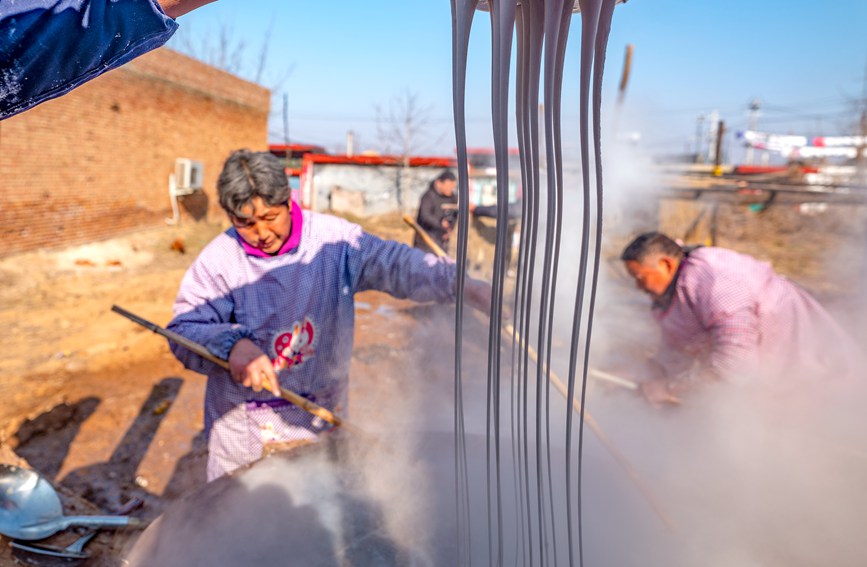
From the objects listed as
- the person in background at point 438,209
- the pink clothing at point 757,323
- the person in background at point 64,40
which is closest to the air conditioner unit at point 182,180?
the person in background at point 438,209

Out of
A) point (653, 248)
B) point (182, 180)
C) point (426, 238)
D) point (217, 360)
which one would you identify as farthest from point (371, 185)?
point (217, 360)

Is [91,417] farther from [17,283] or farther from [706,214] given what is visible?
[706,214]

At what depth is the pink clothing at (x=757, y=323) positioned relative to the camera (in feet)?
10.5

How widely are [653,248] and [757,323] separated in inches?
28.3

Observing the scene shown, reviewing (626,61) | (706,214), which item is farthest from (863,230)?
(626,61)

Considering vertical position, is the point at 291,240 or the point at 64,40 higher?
the point at 64,40

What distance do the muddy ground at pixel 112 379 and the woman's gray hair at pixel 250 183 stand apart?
1331mm

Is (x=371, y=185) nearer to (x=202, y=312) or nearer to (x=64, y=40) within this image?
(x=202, y=312)

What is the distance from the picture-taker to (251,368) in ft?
6.70

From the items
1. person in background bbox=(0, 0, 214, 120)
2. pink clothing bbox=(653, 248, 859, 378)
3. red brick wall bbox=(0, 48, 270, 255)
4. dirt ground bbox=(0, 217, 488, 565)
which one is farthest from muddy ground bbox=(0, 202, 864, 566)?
pink clothing bbox=(653, 248, 859, 378)

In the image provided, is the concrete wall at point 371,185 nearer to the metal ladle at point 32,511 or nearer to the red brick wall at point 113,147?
the red brick wall at point 113,147

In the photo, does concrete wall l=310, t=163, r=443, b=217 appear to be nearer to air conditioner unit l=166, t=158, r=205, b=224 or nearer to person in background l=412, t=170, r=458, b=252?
air conditioner unit l=166, t=158, r=205, b=224

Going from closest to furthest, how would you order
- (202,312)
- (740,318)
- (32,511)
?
(32,511)
(202,312)
(740,318)

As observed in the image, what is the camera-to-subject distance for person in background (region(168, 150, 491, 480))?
87.2 inches
